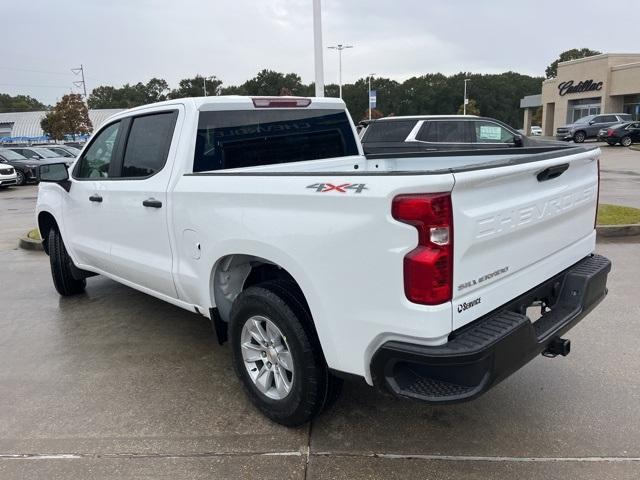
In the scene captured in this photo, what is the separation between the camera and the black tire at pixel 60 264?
18.9ft

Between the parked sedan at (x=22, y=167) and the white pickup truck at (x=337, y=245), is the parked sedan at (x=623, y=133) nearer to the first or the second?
the parked sedan at (x=22, y=167)

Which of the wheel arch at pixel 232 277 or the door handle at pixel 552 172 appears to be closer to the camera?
the door handle at pixel 552 172

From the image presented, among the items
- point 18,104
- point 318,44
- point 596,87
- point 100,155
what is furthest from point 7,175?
point 18,104

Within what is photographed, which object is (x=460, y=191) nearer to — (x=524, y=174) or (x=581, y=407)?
(x=524, y=174)

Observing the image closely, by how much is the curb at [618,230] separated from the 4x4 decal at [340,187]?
658 centimetres

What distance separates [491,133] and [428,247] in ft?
39.3

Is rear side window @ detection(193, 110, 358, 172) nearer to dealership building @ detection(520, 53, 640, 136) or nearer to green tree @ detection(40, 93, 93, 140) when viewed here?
dealership building @ detection(520, 53, 640, 136)

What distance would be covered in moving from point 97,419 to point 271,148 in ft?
7.27

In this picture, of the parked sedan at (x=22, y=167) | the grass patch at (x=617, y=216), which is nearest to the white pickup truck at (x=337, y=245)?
the grass patch at (x=617, y=216)

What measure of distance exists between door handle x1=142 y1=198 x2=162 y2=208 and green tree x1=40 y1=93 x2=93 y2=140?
5300cm

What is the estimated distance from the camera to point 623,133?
101 feet

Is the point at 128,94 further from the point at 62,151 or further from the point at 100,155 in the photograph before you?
the point at 100,155

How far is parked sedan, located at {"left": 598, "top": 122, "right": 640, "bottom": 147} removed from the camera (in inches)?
1215

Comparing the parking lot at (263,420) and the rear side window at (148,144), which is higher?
the rear side window at (148,144)
